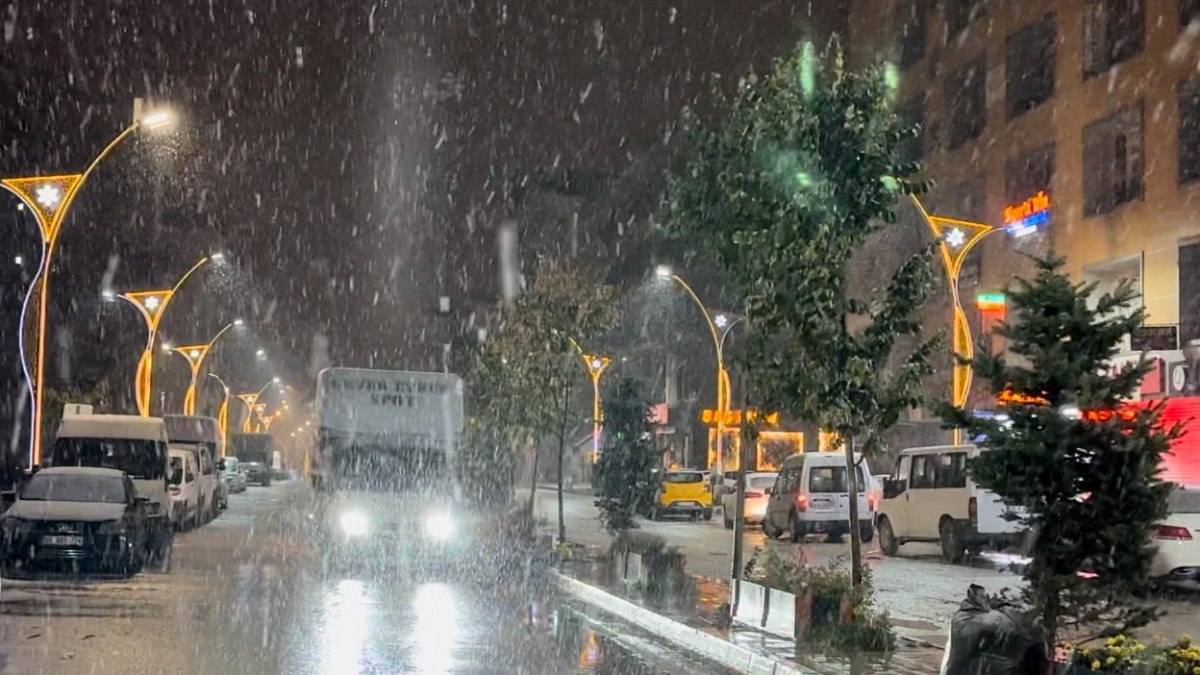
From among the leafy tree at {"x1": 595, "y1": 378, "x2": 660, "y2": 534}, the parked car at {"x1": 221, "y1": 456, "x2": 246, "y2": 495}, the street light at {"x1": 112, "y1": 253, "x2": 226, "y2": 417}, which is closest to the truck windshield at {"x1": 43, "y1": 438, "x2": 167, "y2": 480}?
the street light at {"x1": 112, "y1": 253, "x2": 226, "y2": 417}

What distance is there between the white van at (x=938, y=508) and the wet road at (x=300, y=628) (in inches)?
339

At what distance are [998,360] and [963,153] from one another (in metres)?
38.4

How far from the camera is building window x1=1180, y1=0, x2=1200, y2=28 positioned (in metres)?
31.0

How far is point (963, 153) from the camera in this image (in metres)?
45.5

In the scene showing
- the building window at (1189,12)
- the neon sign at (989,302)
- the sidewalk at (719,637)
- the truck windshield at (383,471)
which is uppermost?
the building window at (1189,12)

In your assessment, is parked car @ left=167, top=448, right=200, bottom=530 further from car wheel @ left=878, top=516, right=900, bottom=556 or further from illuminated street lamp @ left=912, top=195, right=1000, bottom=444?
illuminated street lamp @ left=912, top=195, right=1000, bottom=444

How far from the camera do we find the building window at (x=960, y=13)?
45438mm

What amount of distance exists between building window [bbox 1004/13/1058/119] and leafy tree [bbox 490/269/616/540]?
64.6 ft

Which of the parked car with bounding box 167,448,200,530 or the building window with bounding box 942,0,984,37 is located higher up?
the building window with bounding box 942,0,984,37

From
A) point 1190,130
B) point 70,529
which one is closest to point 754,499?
point 1190,130

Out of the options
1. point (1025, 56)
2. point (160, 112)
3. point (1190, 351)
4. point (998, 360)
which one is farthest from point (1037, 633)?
point (1025, 56)

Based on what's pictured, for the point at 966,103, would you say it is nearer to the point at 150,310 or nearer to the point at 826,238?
the point at 150,310

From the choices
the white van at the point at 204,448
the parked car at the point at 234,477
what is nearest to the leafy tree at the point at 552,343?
the white van at the point at 204,448

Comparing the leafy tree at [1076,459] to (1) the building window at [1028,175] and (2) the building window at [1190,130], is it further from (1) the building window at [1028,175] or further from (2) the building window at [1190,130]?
(1) the building window at [1028,175]
